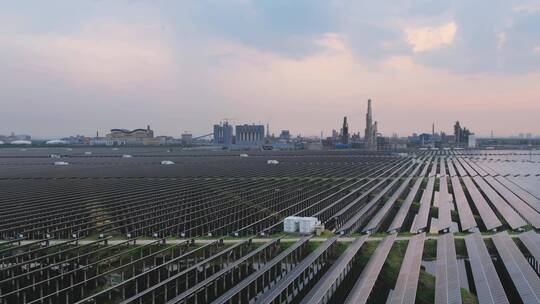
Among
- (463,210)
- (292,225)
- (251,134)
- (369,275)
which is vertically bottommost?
(369,275)

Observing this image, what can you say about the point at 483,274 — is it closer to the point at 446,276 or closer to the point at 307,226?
the point at 446,276

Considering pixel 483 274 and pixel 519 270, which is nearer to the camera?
pixel 483 274

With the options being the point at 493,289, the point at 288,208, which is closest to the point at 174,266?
the point at 493,289

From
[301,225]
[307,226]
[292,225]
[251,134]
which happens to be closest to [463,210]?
[307,226]

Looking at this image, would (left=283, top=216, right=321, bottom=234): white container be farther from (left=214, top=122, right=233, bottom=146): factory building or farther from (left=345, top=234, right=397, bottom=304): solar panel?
(left=214, top=122, right=233, bottom=146): factory building

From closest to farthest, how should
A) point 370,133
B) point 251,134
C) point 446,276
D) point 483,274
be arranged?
point 446,276
point 483,274
point 370,133
point 251,134

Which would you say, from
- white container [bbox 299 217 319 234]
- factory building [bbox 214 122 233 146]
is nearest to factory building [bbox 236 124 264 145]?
factory building [bbox 214 122 233 146]

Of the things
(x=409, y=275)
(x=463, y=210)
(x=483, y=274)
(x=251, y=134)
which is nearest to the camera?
(x=409, y=275)
